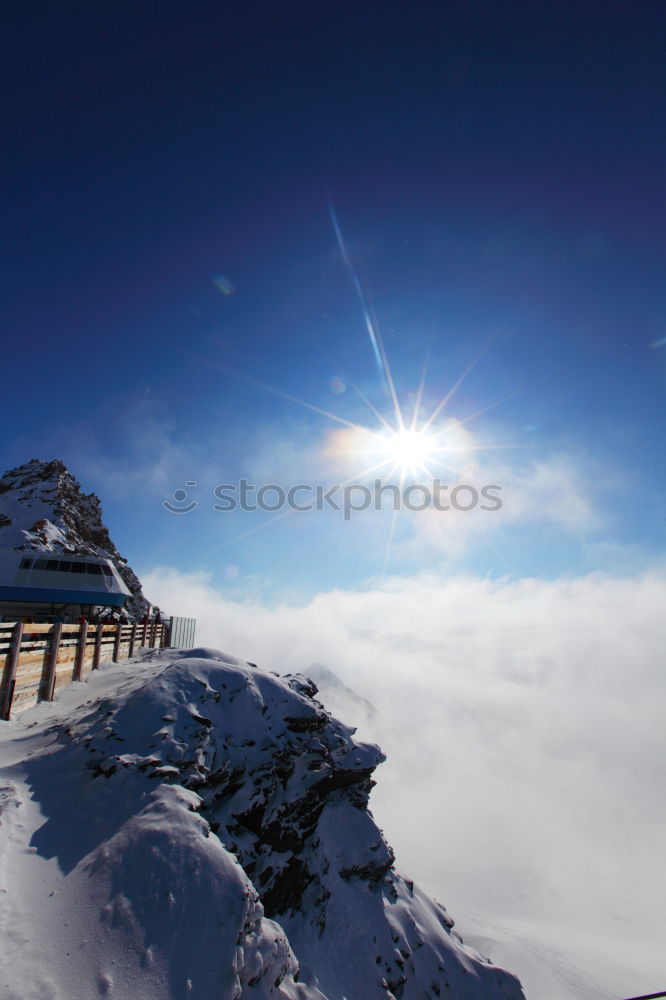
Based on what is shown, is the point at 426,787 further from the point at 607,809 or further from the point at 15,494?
the point at 15,494

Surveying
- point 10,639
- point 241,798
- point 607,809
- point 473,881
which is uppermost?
point 10,639

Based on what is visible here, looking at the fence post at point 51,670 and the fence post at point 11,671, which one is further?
the fence post at point 51,670

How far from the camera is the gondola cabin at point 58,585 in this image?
20.3 m

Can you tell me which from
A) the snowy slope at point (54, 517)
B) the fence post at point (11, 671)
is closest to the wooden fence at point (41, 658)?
the fence post at point (11, 671)

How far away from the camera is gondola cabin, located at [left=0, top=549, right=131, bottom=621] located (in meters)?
20.3

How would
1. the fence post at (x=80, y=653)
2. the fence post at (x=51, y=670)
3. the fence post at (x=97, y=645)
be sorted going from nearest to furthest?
the fence post at (x=51, y=670)
the fence post at (x=80, y=653)
the fence post at (x=97, y=645)

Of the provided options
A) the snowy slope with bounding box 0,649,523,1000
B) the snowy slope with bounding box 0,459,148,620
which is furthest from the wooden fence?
the snowy slope with bounding box 0,459,148,620

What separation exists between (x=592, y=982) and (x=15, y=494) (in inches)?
2912

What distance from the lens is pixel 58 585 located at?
22.0m

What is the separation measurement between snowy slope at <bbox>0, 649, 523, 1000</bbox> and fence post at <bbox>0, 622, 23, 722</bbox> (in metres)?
0.59

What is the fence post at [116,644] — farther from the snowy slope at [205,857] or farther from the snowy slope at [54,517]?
the snowy slope at [54,517]

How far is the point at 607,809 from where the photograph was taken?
163 meters

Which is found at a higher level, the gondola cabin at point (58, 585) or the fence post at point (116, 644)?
the gondola cabin at point (58, 585)

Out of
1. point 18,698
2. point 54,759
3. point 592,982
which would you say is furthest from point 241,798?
point 592,982
